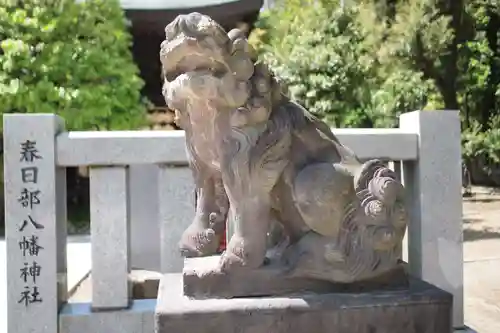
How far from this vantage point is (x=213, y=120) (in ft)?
6.07

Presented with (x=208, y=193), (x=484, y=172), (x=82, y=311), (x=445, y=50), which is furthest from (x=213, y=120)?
(x=484, y=172)

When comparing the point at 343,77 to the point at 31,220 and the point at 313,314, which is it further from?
the point at 313,314

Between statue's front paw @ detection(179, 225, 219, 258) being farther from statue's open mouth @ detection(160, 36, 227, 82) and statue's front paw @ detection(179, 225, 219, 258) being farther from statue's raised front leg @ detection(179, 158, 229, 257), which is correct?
statue's open mouth @ detection(160, 36, 227, 82)

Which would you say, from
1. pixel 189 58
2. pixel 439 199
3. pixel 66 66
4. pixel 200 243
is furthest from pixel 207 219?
pixel 66 66

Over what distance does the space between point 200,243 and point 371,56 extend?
5.62 meters

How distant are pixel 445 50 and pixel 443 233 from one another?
526 centimetres

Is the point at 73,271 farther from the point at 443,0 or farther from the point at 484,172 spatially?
the point at 484,172

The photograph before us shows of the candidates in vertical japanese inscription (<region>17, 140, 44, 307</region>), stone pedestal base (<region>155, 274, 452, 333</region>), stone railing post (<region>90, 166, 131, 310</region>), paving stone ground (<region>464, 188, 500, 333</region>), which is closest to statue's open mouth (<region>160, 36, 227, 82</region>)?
stone pedestal base (<region>155, 274, 452, 333</region>)

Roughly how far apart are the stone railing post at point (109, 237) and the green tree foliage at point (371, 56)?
385 cm

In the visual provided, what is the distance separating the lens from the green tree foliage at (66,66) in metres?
8.72

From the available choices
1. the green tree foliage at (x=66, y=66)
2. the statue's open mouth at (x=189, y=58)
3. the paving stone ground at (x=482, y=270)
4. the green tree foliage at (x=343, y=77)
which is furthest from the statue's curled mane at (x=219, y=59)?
the green tree foliage at (x=66, y=66)

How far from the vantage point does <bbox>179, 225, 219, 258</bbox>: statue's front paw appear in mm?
2045

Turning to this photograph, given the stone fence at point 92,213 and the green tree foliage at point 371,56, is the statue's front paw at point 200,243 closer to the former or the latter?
the stone fence at point 92,213

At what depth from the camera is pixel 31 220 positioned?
271 centimetres
